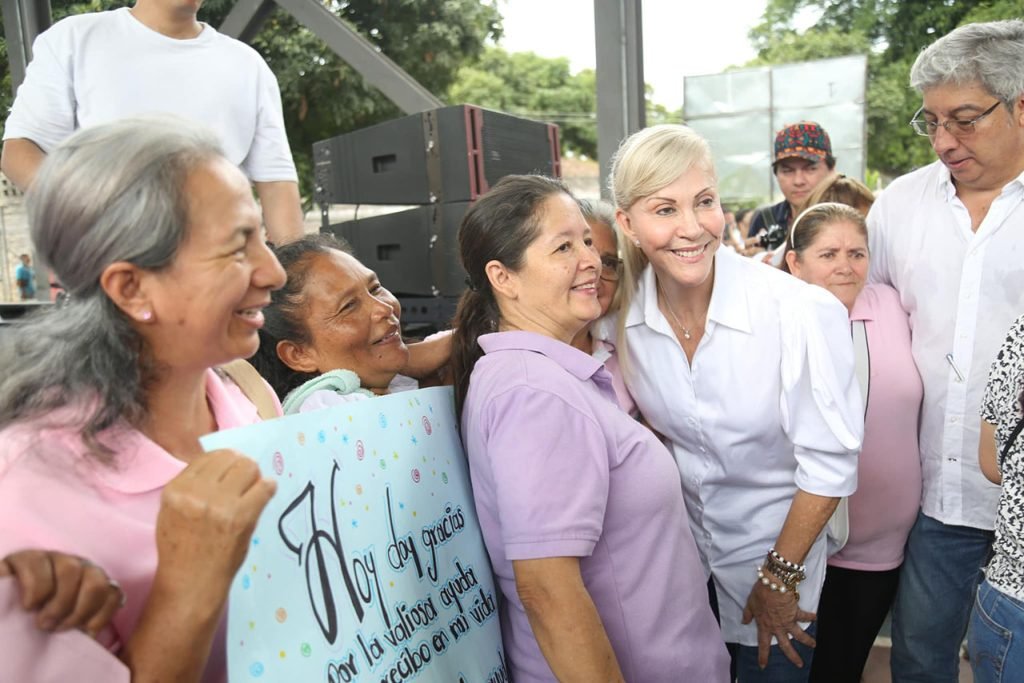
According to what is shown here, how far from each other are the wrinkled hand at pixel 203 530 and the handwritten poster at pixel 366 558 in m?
0.09

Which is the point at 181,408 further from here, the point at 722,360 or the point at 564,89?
the point at 564,89

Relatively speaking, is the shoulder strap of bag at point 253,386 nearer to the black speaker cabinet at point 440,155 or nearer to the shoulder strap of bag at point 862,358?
the shoulder strap of bag at point 862,358

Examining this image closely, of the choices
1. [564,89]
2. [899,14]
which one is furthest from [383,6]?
[564,89]

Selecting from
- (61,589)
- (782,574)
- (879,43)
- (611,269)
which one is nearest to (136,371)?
(61,589)

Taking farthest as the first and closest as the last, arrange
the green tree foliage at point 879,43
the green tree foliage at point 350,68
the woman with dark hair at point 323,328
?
the green tree foliage at point 879,43 < the green tree foliage at point 350,68 < the woman with dark hair at point 323,328

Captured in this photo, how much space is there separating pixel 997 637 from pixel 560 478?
0.79m

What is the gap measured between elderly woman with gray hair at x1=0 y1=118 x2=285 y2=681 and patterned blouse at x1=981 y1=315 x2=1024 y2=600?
115 centimetres

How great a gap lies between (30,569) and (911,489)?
1.98m

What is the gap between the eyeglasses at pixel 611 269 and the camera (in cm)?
198

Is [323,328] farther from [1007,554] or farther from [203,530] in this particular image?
[1007,554]

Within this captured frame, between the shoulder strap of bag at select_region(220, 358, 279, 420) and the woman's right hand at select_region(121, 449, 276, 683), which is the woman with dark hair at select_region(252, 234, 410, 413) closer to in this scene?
the shoulder strap of bag at select_region(220, 358, 279, 420)

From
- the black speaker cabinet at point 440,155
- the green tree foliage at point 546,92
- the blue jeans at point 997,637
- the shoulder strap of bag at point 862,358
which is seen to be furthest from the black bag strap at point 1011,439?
the green tree foliage at point 546,92

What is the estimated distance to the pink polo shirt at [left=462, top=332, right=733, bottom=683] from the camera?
1.24 meters

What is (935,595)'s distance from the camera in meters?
2.03
